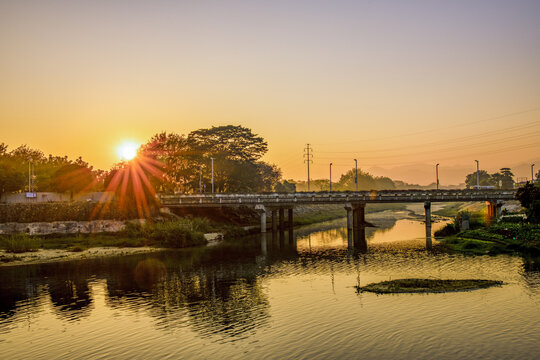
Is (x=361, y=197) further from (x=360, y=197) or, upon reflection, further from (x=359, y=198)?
(x=359, y=198)

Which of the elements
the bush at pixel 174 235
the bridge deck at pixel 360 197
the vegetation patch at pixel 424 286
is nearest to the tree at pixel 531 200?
the bridge deck at pixel 360 197

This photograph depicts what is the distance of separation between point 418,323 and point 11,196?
89.4 meters

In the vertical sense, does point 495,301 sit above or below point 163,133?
below

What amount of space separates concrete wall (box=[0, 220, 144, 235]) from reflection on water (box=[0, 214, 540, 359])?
20.6 meters

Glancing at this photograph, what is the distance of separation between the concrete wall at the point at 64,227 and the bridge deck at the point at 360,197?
1915 cm

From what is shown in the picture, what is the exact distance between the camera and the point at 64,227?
72812mm

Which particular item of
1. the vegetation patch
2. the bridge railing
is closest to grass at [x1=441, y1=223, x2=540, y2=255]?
the bridge railing

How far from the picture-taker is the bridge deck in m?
81.9

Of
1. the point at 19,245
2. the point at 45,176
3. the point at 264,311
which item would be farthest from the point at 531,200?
the point at 45,176

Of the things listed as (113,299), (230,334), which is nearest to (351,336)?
(230,334)

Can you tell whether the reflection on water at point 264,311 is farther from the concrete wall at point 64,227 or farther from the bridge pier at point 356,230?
the concrete wall at point 64,227

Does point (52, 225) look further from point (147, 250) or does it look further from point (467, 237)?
point (467, 237)

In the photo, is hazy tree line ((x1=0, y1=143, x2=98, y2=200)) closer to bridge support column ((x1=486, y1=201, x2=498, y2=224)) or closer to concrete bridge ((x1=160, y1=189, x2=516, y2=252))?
concrete bridge ((x1=160, y1=189, x2=516, y2=252))

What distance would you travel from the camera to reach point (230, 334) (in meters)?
26.7
